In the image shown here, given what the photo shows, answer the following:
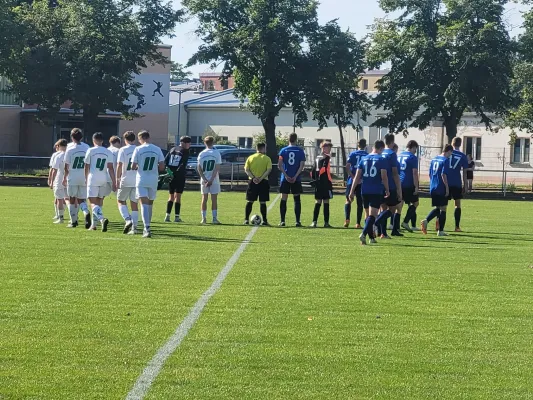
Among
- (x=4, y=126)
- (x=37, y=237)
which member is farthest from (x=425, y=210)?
(x=4, y=126)

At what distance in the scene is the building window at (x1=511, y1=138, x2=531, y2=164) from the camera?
63.9 meters

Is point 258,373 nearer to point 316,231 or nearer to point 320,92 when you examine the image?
point 316,231

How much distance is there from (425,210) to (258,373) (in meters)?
24.2

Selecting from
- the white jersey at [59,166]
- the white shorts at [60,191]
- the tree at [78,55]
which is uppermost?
the tree at [78,55]

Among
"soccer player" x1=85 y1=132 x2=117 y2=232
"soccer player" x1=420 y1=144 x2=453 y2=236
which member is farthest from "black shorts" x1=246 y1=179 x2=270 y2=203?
"soccer player" x1=85 y1=132 x2=117 y2=232

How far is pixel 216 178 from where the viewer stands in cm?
2156

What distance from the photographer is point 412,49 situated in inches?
1971

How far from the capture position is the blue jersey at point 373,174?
17.0 metres

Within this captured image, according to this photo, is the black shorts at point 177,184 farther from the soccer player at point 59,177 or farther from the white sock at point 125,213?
the white sock at point 125,213

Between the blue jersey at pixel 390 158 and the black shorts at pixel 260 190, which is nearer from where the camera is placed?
the blue jersey at pixel 390 158

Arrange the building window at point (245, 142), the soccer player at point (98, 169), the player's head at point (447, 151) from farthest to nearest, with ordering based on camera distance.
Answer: the building window at point (245, 142) → the player's head at point (447, 151) → the soccer player at point (98, 169)

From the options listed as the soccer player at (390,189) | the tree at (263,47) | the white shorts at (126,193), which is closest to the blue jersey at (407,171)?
the soccer player at (390,189)

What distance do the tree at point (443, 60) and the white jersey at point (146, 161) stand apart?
32545 mm

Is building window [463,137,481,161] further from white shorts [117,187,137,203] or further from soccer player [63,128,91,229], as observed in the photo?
white shorts [117,187,137,203]
